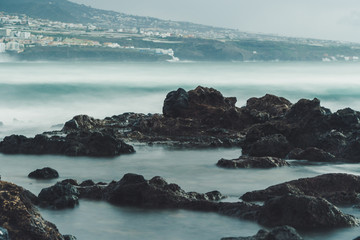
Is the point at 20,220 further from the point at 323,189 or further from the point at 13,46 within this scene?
the point at 13,46

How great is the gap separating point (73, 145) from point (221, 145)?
12.0 ft

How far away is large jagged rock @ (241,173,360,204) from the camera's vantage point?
9.09m

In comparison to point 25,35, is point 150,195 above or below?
below

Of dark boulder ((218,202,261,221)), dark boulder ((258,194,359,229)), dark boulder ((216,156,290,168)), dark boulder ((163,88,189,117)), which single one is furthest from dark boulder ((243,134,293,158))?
dark boulder ((258,194,359,229))

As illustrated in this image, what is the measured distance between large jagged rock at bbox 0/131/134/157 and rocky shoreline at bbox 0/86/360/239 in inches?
0.9

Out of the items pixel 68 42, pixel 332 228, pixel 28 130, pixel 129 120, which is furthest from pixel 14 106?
pixel 68 42

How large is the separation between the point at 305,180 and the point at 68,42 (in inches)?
4702

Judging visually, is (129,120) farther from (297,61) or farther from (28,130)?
(297,61)

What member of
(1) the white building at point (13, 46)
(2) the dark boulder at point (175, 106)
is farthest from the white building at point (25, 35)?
(2) the dark boulder at point (175, 106)

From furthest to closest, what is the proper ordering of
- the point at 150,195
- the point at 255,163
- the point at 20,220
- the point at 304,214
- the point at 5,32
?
the point at 5,32 < the point at 255,163 < the point at 150,195 < the point at 304,214 < the point at 20,220

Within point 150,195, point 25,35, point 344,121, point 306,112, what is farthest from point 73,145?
point 25,35

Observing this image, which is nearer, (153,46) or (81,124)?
(81,124)

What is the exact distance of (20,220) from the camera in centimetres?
546

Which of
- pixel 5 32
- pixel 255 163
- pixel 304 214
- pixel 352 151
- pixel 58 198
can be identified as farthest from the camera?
pixel 5 32
